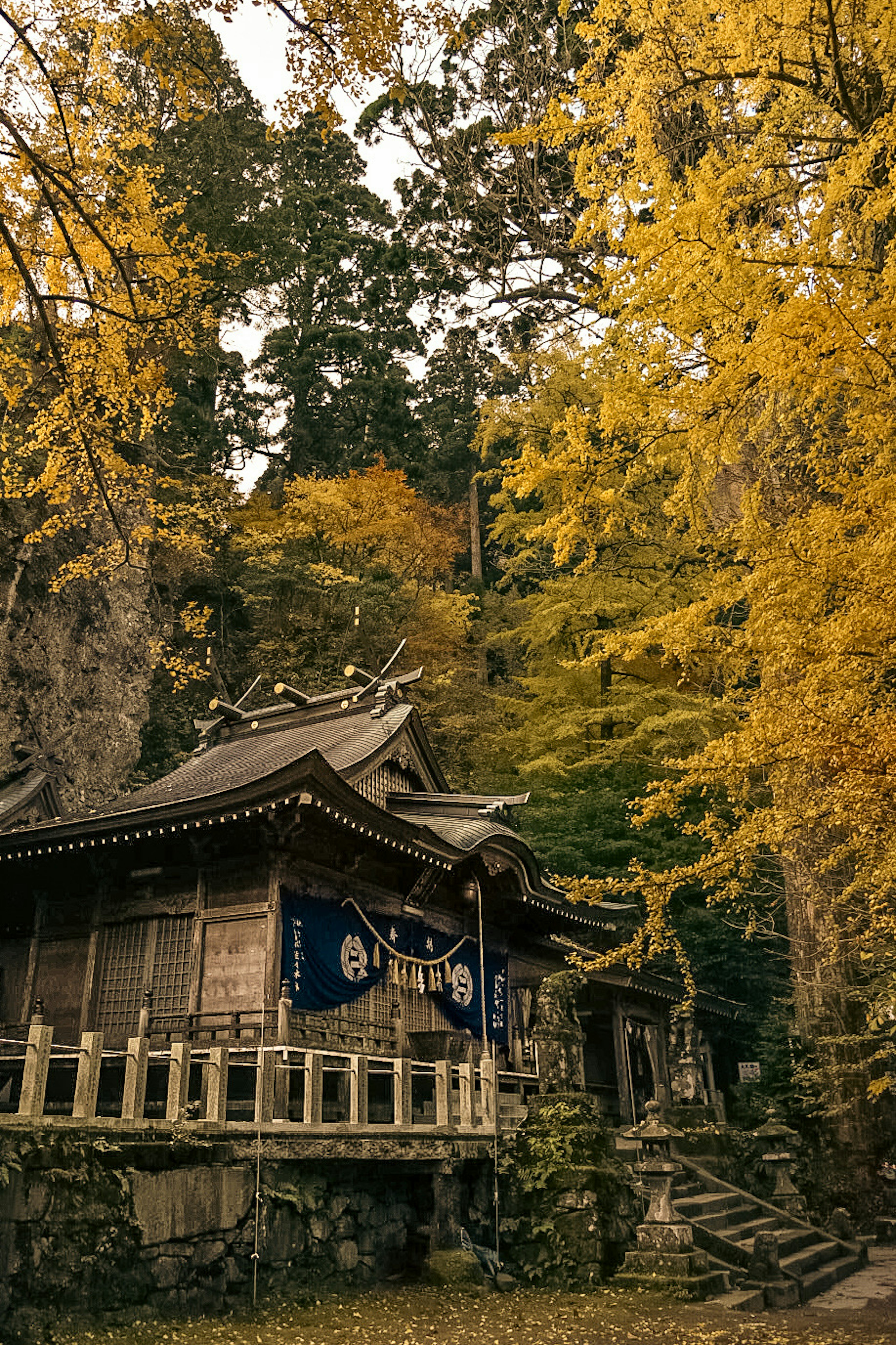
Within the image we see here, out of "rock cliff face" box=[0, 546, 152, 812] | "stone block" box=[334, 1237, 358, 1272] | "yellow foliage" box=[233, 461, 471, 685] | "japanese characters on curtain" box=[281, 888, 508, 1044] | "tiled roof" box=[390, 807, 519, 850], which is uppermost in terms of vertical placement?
"yellow foliage" box=[233, 461, 471, 685]

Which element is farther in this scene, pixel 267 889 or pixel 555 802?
pixel 555 802

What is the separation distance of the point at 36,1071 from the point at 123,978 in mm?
6695

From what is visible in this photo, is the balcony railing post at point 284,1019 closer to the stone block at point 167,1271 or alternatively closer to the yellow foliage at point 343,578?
the stone block at point 167,1271

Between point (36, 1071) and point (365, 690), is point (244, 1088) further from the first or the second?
point (365, 690)

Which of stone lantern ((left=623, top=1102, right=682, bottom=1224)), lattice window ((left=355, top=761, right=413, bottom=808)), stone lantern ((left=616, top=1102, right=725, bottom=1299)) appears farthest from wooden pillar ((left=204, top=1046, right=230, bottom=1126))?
lattice window ((left=355, top=761, right=413, bottom=808))

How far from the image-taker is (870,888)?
9.30 meters

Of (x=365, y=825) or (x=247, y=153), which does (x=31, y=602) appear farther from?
(x=247, y=153)

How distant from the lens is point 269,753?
18234 millimetres

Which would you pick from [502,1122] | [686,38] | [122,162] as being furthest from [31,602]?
[686,38]

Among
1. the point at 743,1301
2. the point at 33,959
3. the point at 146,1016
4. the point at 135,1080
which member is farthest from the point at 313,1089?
the point at 33,959

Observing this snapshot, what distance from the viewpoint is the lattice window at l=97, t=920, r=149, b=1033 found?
46.3 ft

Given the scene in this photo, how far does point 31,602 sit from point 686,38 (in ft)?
63.7

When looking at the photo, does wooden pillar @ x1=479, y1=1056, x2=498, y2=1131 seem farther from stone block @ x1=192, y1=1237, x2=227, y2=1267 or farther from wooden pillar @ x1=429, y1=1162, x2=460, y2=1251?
stone block @ x1=192, y1=1237, x2=227, y2=1267

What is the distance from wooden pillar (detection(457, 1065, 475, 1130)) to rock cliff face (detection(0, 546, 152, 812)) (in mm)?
12869
